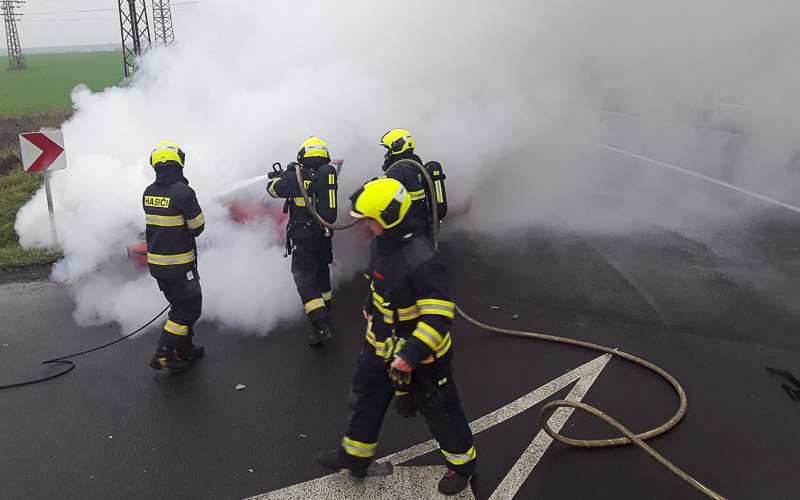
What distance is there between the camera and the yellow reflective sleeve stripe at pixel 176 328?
4.62 m

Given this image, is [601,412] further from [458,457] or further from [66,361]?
[66,361]

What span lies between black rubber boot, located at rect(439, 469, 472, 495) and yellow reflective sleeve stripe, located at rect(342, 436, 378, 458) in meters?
0.43

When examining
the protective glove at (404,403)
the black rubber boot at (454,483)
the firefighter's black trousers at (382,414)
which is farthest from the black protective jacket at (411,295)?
the black rubber boot at (454,483)

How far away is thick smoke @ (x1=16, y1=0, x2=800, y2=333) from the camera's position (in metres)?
6.24

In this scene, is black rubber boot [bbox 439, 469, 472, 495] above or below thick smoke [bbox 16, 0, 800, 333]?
below

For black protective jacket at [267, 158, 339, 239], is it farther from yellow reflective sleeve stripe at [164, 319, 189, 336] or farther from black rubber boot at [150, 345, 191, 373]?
black rubber boot at [150, 345, 191, 373]

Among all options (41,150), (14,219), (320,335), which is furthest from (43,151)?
(320,335)

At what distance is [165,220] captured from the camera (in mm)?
4633

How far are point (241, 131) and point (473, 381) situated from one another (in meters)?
4.15

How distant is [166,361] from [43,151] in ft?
13.4

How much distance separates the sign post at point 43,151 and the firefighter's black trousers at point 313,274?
383 centimetres

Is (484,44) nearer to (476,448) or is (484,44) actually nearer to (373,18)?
(373,18)

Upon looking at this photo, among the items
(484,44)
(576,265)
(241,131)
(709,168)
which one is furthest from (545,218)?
(709,168)

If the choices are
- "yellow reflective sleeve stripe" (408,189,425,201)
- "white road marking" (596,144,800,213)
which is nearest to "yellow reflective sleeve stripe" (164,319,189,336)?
"yellow reflective sleeve stripe" (408,189,425,201)
